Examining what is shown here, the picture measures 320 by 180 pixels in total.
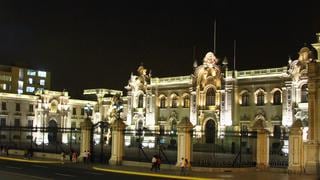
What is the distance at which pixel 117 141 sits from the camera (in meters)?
36.2

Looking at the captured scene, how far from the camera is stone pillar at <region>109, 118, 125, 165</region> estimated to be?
36.2 metres

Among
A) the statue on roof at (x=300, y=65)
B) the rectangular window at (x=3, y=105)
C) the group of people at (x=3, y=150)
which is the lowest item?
the group of people at (x=3, y=150)

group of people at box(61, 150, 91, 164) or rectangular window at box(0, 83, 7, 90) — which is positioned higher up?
rectangular window at box(0, 83, 7, 90)

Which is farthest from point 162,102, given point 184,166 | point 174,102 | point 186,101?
point 184,166

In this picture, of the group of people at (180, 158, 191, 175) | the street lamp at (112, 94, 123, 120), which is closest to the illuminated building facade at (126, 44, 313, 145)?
the street lamp at (112, 94, 123, 120)

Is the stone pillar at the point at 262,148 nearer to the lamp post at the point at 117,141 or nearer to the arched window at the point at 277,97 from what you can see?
the lamp post at the point at 117,141

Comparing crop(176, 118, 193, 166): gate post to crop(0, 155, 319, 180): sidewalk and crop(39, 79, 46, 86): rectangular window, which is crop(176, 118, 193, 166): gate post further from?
crop(39, 79, 46, 86): rectangular window

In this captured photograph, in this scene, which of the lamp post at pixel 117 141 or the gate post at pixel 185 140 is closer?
the gate post at pixel 185 140

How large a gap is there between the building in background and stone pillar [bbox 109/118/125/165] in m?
81.8

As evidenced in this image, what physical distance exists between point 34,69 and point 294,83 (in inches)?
3220

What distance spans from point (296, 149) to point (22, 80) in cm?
9942

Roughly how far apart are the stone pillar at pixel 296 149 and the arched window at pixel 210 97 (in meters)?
38.1

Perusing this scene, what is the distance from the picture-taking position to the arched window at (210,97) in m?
70.6

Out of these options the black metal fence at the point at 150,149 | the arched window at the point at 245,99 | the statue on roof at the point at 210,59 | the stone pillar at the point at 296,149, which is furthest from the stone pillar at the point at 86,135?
the statue on roof at the point at 210,59
